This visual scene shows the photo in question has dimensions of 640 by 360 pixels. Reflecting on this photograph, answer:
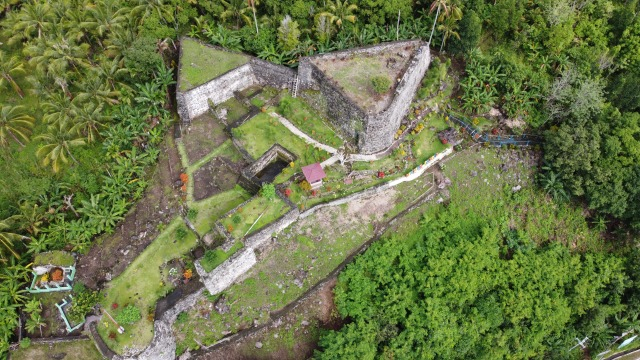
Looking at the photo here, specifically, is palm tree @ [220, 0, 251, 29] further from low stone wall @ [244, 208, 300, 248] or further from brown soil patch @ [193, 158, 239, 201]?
low stone wall @ [244, 208, 300, 248]

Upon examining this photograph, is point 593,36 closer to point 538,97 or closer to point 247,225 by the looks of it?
point 538,97

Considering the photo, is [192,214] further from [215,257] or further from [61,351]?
[61,351]

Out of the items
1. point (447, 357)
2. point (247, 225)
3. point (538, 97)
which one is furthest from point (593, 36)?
point (247, 225)

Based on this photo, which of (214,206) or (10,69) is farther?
(10,69)

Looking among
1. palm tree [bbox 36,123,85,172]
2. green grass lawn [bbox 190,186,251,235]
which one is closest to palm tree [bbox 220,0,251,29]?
green grass lawn [bbox 190,186,251,235]

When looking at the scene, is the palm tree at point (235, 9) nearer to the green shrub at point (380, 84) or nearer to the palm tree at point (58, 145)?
the green shrub at point (380, 84)

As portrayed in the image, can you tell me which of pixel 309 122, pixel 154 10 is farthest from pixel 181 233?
pixel 154 10
